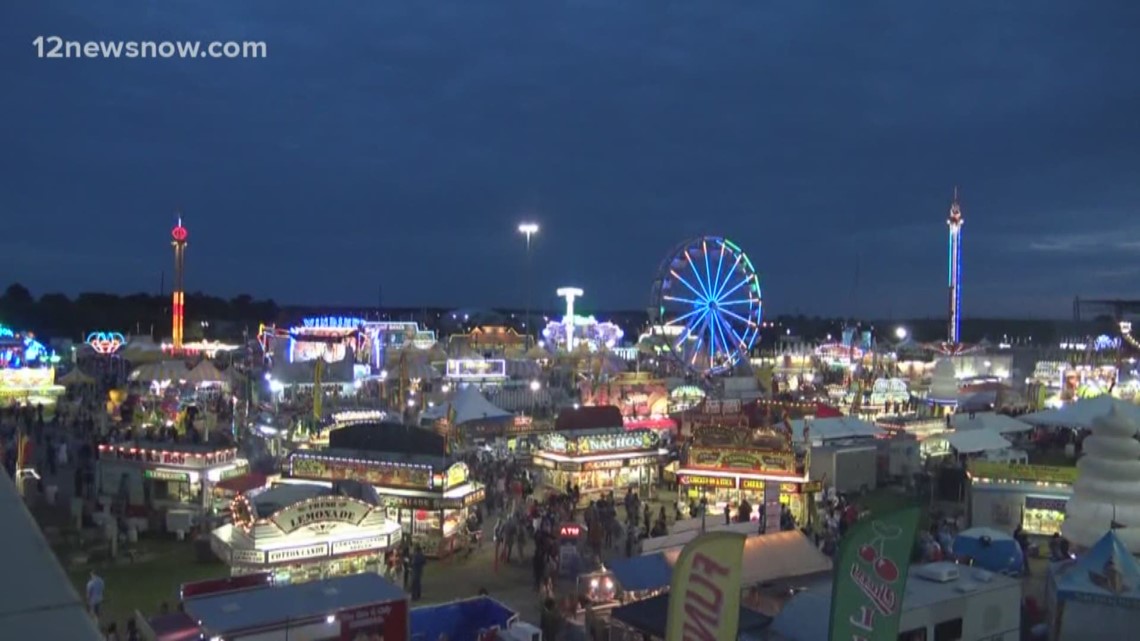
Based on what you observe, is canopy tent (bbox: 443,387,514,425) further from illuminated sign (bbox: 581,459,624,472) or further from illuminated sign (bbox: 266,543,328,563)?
illuminated sign (bbox: 266,543,328,563)

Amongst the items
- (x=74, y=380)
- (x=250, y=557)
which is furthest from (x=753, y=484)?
(x=74, y=380)

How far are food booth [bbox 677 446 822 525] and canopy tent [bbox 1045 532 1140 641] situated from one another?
7961mm

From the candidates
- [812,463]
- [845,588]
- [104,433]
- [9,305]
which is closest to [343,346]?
[104,433]

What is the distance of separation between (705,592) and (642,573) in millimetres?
5407

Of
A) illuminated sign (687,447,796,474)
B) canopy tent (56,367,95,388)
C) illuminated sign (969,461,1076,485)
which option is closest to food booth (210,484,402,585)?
illuminated sign (687,447,796,474)

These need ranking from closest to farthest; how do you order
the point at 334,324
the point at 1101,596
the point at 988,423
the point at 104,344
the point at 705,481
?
the point at 1101,596, the point at 705,481, the point at 988,423, the point at 104,344, the point at 334,324

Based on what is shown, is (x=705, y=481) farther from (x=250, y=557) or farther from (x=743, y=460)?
(x=250, y=557)

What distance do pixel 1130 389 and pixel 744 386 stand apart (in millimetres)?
18990

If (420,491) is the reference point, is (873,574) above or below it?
above

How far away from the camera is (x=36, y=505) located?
2056cm

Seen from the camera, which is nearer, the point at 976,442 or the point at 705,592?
the point at 705,592

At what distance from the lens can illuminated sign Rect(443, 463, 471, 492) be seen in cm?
1684

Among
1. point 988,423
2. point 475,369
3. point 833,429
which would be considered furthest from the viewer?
point 475,369

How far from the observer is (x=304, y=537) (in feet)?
42.6
